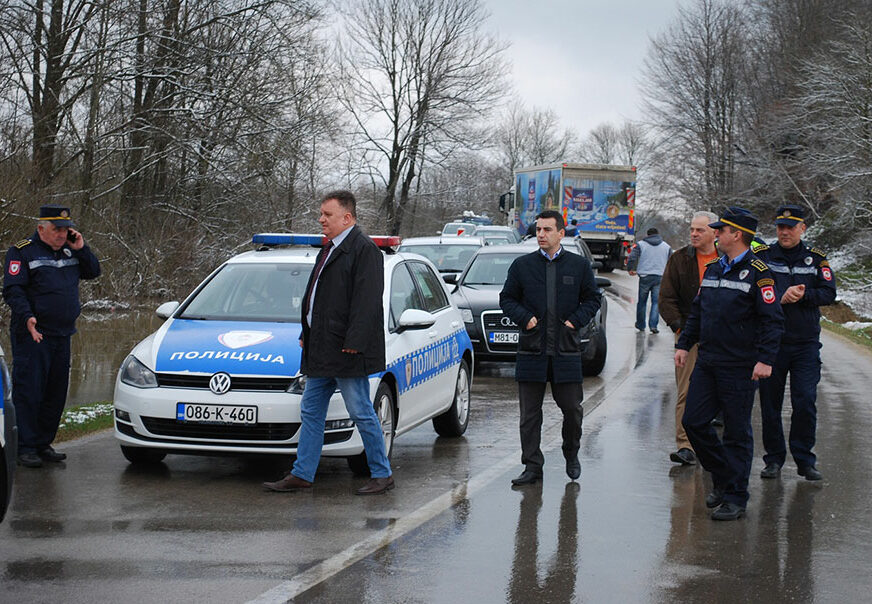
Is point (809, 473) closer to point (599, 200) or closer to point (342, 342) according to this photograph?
point (342, 342)

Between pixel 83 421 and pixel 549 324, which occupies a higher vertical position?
pixel 549 324

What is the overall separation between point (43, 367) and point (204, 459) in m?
1.35

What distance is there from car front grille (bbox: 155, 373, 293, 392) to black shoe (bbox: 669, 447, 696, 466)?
305 cm

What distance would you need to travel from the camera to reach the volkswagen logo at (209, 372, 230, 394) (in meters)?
7.33

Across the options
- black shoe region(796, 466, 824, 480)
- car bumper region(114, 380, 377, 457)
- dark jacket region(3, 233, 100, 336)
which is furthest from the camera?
dark jacket region(3, 233, 100, 336)

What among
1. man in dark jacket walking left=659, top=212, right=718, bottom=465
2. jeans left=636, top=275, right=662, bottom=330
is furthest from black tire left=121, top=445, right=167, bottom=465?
jeans left=636, top=275, right=662, bottom=330

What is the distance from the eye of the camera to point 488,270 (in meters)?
16.3

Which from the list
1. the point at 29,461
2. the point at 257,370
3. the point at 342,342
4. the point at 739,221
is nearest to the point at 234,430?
the point at 257,370

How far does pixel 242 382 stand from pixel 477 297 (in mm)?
7735

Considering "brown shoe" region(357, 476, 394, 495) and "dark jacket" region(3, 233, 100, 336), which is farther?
"dark jacket" region(3, 233, 100, 336)

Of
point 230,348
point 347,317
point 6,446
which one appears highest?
point 347,317

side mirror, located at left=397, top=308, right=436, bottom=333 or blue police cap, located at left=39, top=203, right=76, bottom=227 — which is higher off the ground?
blue police cap, located at left=39, top=203, right=76, bottom=227

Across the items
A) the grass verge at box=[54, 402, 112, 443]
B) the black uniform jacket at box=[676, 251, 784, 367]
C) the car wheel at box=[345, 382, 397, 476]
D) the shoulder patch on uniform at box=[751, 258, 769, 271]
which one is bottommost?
the grass verge at box=[54, 402, 112, 443]

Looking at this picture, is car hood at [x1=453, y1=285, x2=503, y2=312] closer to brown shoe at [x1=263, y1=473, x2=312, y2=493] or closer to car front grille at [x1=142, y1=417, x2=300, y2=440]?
car front grille at [x1=142, y1=417, x2=300, y2=440]
